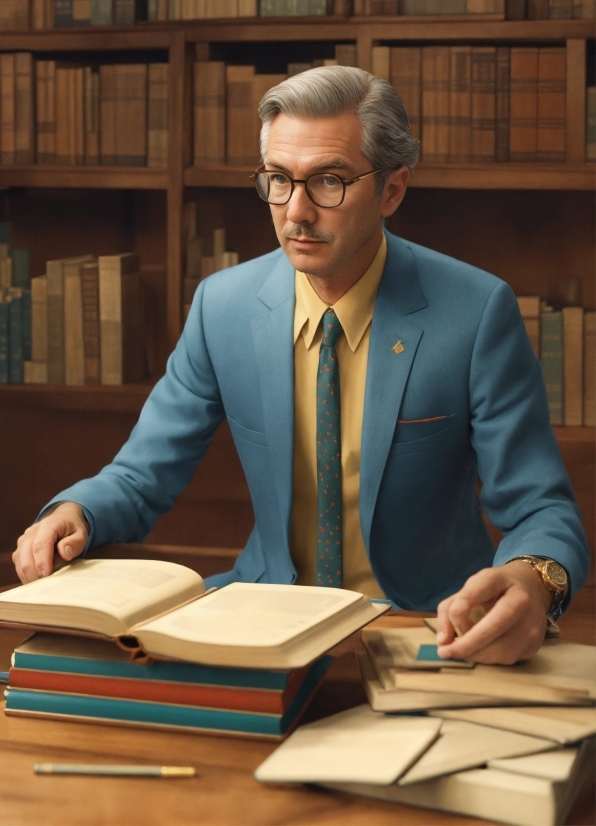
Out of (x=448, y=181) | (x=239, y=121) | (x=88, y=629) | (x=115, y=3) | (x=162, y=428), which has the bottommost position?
(x=88, y=629)

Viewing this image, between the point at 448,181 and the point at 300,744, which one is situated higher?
the point at 448,181

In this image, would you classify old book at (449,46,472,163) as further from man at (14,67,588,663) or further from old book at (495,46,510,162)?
man at (14,67,588,663)

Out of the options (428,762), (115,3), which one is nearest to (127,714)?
(428,762)

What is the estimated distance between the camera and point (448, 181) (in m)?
2.77

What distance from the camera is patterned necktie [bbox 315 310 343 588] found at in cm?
174

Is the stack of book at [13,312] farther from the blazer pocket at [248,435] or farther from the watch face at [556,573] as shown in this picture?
the watch face at [556,573]

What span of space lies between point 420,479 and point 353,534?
0.15m

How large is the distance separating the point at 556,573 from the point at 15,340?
2.13 meters

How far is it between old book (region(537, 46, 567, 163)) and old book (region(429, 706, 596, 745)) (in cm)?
202

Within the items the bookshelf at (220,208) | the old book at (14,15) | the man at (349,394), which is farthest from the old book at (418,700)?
the old book at (14,15)

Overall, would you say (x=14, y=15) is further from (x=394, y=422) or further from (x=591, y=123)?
(x=394, y=422)

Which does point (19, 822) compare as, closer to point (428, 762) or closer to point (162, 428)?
point (428, 762)

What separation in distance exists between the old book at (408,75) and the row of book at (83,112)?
637mm

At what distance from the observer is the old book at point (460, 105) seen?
274cm
